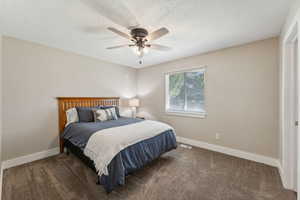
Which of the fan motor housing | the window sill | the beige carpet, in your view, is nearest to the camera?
the beige carpet

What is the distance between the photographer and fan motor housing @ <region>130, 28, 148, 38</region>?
6.26ft

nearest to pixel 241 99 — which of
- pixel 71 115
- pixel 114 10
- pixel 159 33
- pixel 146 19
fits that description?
pixel 159 33

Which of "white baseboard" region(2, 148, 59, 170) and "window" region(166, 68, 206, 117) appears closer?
"white baseboard" region(2, 148, 59, 170)

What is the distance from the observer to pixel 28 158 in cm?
251

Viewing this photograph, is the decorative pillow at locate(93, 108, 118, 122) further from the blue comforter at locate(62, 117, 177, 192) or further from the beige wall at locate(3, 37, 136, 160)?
the beige wall at locate(3, 37, 136, 160)

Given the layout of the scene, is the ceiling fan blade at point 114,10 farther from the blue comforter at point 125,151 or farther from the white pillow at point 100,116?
the white pillow at point 100,116

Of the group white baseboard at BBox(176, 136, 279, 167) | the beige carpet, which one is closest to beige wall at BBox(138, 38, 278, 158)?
white baseboard at BBox(176, 136, 279, 167)

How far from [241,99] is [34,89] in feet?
13.9

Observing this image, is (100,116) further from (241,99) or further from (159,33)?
(241,99)

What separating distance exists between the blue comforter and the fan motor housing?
165cm

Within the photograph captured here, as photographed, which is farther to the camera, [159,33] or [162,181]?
[162,181]

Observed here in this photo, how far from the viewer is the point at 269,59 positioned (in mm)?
2389

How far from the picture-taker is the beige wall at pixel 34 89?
2.34 m

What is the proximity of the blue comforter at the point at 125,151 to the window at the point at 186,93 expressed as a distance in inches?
47.1
